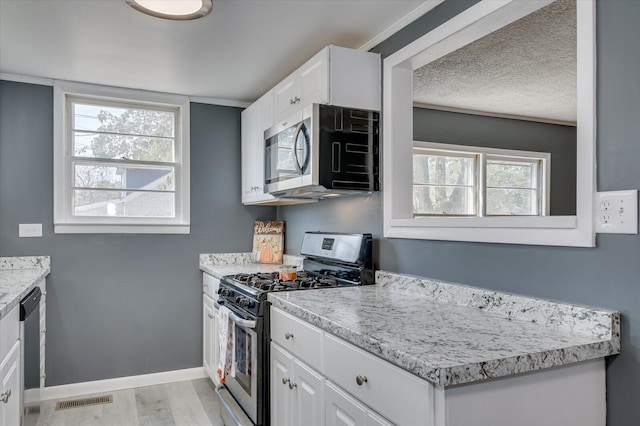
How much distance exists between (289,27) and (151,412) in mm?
2604

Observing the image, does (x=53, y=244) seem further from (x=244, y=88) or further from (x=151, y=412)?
(x=244, y=88)

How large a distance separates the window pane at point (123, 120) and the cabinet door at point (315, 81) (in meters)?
1.56

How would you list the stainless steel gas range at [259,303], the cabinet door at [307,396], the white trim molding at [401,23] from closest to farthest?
the cabinet door at [307,396]
the white trim molding at [401,23]
the stainless steel gas range at [259,303]

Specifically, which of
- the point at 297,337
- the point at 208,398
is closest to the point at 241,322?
the point at 297,337

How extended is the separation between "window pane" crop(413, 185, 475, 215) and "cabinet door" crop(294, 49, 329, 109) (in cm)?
90

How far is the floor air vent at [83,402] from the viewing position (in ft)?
10.1

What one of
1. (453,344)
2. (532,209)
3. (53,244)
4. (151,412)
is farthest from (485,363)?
(53,244)

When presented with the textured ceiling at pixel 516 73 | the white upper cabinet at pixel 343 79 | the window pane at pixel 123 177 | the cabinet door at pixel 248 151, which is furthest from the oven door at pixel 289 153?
the window pane at pixel 123 177

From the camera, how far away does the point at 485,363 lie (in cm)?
112

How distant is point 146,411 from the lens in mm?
3014

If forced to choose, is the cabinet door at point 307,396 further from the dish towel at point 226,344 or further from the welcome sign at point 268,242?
the welcome sign at point 268,242

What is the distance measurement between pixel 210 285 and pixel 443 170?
1913 millimetres

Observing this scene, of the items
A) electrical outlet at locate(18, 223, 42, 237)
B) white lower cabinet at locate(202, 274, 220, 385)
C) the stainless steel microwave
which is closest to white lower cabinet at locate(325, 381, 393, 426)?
the stainless steel microwave

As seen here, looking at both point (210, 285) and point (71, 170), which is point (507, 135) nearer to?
point (210, 285)
